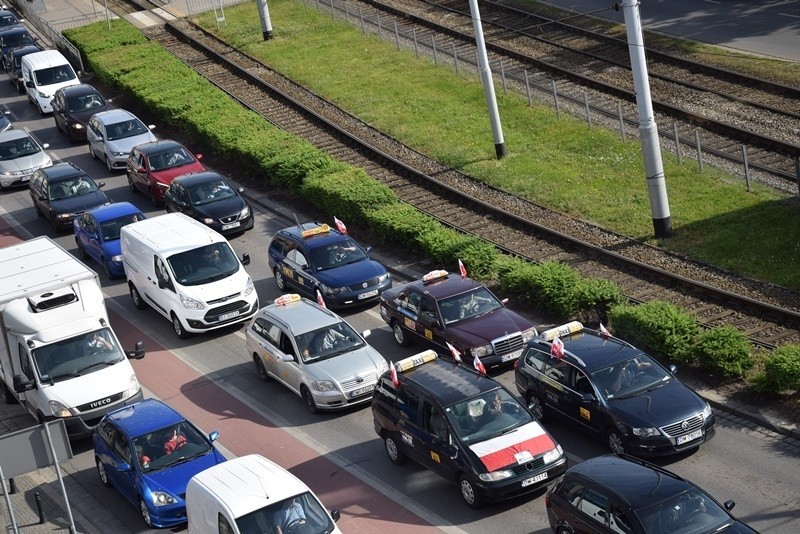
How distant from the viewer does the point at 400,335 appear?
26.7 m

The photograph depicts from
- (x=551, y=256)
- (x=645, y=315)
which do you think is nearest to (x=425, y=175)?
(x=551, y=256)

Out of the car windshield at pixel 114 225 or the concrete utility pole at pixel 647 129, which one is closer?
the concrete utility pole at pixel 647 129

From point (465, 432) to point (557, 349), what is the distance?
2.87 meters

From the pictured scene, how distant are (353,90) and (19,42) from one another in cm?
1939

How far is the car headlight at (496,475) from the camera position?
19.5 m

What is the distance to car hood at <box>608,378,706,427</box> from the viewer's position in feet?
67.2

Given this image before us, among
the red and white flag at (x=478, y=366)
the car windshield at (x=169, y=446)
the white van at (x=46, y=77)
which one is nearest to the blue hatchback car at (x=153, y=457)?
the car windshield at (x=169, y=446)

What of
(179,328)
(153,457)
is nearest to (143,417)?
(153,457)

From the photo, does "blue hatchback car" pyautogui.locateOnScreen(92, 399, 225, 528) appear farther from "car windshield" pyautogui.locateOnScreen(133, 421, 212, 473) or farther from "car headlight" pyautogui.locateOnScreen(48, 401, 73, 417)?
"car headlight" pyautogui.locateOnScreen(48, 401, 73, 417)

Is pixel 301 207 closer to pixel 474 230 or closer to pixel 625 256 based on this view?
pixel 474 230

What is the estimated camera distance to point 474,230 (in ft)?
107

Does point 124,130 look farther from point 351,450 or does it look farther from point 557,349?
point 557,349

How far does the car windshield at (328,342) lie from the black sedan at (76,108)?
2189cm

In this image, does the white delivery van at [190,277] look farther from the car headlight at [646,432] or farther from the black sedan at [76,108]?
the black sedan at [76,108]
